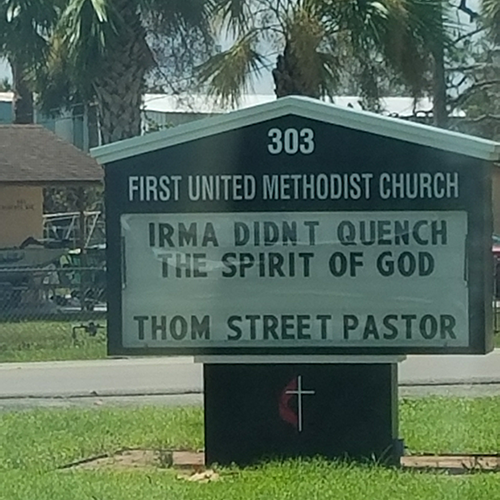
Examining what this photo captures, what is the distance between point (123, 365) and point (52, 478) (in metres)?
7.89

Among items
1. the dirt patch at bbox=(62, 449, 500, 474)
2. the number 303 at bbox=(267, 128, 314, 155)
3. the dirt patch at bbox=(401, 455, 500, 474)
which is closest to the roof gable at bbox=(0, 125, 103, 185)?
the dirt patch at bbox=(62, 449, 500, 474)

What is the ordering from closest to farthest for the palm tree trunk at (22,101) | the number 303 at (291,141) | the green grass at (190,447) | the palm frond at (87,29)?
the green grass at (190,447), the number 303 at (291,141), the palm frond at (87,29), the palm tree trunk at (22,101)

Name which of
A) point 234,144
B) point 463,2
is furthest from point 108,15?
point 234,144

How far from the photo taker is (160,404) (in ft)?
44.2

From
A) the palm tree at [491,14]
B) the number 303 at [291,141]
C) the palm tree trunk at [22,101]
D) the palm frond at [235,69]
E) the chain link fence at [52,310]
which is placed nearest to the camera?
the number 303 at [291,141]

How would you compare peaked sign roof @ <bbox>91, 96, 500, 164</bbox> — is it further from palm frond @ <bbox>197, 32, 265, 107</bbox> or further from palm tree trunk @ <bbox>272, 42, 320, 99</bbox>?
palm tree trunk @ <bbox>272, 42, 320, 99</bbox>

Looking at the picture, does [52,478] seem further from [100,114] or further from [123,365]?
[100,114]

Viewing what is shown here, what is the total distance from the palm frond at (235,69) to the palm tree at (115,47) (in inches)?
80.5

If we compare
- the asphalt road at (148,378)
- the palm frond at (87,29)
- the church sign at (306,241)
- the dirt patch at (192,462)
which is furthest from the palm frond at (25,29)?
the church sign at (306,241)

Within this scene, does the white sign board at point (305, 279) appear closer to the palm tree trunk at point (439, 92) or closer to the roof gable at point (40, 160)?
the palm tree trunk at point (439, 92)

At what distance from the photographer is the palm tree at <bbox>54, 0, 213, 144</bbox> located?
2091 centimetres

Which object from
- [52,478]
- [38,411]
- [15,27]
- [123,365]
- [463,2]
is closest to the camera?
[52,478]

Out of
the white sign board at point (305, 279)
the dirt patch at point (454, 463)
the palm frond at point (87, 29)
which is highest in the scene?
the palm frond at point (87, 29)

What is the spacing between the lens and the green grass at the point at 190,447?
8.25 m
